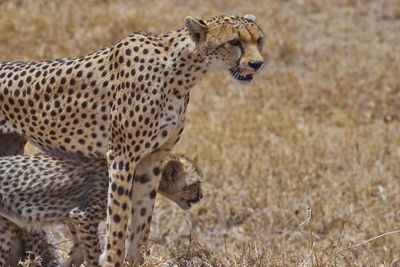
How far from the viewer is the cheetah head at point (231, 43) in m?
4.12

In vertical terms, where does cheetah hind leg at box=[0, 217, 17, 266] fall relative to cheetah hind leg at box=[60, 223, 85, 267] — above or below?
above

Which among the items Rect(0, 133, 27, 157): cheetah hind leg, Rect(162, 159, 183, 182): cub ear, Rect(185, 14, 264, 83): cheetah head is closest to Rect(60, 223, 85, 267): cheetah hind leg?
Rect(0, 133, 27, 157): cheetah hind leg

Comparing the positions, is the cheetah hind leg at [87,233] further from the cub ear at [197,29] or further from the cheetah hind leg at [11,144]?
the cub ear at [197,29]

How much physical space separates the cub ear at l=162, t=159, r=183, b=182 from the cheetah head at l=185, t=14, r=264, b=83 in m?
1.08

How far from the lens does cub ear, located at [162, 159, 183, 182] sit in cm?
518

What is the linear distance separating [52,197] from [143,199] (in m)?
0.42

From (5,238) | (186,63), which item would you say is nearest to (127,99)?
(186,63)

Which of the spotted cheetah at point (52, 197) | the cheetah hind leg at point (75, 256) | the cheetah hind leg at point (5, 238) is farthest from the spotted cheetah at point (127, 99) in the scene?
the cheetah hind leg at point (5, 238)

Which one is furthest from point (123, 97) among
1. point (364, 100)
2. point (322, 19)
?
point (322, 19)

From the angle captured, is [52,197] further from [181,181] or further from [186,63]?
[186,63]

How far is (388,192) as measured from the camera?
6531mm

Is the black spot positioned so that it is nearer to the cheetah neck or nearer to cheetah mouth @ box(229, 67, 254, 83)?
the cheetah neck

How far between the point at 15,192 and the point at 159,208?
71.1 inches

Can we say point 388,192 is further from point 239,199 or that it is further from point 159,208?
point 159,208
